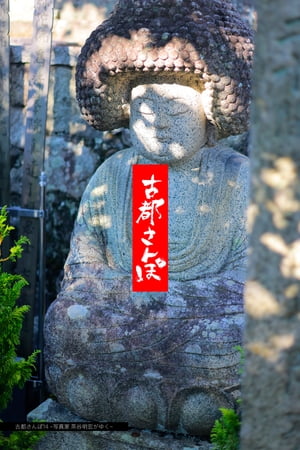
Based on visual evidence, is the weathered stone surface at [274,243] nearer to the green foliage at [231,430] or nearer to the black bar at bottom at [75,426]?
the green foliage at [231,430]

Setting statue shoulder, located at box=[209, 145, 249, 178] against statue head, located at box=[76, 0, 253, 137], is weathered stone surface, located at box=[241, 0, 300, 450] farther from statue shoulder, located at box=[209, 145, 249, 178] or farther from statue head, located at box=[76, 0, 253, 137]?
statue shoulder, located at box=[209, 145, 249, 178]

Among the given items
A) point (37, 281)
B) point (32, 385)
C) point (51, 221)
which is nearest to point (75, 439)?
point (32, 385)

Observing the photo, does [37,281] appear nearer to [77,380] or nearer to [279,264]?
[77,380]

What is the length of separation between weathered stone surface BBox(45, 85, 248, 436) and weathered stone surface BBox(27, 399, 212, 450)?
6 cm

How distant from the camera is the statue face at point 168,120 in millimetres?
3840

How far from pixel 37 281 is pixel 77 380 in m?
1.53

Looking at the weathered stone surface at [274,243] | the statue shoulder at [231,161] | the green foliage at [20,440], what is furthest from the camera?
the statue shoulder at [231,161]

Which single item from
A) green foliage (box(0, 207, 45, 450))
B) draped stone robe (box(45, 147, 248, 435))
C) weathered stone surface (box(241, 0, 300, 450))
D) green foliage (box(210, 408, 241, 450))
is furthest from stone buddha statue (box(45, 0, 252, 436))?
weathered stone surface (box(241, 0, 300, 450))

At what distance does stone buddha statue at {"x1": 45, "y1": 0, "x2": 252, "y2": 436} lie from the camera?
362 cm

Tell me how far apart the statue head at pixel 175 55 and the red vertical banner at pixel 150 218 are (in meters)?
0.37

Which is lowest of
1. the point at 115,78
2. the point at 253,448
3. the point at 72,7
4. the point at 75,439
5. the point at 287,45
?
the point at 75,439

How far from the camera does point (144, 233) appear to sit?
12.9 feet

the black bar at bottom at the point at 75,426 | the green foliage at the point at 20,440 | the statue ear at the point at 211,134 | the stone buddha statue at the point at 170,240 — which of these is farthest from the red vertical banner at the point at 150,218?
the green foliage at the point at 20,440

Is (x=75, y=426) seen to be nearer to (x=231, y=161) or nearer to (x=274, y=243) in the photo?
(x=231, y=161)
